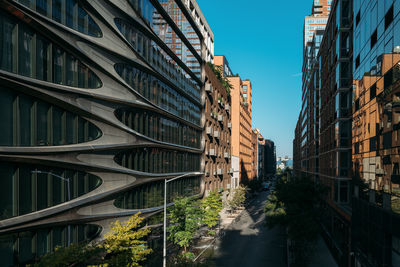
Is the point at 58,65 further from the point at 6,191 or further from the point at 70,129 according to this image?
the point at 6,191

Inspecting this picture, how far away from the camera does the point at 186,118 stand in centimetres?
4619

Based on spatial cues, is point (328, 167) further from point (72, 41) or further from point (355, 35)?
point (72, 41)

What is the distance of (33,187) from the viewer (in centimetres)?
1847

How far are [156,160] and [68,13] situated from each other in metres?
18.4

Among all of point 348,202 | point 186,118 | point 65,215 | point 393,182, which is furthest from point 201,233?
point 393,182

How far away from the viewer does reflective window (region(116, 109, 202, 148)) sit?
2992 cm

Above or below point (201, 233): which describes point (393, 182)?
above

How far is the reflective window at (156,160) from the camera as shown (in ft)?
98.0

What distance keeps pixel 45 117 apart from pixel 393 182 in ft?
71.1

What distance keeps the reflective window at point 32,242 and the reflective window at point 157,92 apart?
13.6m

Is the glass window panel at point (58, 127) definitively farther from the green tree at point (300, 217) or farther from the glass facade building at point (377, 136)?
the green tree at point (300, 217)

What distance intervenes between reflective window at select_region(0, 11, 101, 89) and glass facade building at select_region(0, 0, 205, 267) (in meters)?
0.06

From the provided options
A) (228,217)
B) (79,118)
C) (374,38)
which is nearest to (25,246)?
(79,118)

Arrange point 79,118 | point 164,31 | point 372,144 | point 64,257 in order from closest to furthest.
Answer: point 64,257
point 79,118
point 372,144
point 164,31
